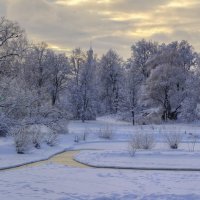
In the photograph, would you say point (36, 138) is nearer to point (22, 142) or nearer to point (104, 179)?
point (22, 142)

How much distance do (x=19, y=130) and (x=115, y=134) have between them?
530 inches

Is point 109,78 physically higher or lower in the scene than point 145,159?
higher

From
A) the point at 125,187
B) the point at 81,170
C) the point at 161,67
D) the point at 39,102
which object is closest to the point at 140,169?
the point at 81,170

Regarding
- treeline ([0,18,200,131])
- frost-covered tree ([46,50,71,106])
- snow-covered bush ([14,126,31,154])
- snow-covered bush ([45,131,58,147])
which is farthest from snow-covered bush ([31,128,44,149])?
frost-covered tree ([46,50,71,106])

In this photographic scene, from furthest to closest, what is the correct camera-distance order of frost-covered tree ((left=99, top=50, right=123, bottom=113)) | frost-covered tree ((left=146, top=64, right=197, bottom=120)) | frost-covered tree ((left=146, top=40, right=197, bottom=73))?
frost-covered tree ((left=99, top=50, right=123, bottom=113)) < frost-covered tree ((left=146, top=40, right=197, bottom=73)) < frost-covered tree ((left=146, top=64, right=197, bottom=120))

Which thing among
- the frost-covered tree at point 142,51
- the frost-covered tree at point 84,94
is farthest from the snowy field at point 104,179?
the frost-covered tree at point 142,51

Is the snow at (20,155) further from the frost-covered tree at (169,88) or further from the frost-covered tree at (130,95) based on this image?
the frost-covered tree at (130,95)

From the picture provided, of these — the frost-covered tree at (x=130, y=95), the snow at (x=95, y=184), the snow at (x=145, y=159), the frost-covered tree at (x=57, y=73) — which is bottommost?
the snow at (x=95, y=184)

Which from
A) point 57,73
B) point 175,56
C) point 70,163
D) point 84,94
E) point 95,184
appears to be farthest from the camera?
point 57,73

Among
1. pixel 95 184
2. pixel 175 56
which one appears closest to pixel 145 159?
pixel 95 184

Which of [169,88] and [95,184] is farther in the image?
[169,88]

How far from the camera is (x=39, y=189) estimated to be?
14.7 meters

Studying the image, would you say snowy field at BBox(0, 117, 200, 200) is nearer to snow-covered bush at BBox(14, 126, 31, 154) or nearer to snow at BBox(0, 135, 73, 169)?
snow at BBox(0, 135, 73, 169)

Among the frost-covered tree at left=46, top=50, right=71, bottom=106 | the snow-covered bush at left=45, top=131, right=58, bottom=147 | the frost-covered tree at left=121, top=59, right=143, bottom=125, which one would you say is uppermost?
the frost-covered tree at left=46, top=50, right=71, bottom=106
